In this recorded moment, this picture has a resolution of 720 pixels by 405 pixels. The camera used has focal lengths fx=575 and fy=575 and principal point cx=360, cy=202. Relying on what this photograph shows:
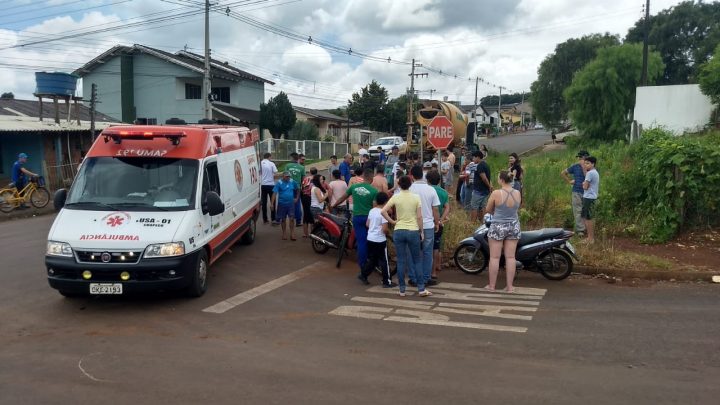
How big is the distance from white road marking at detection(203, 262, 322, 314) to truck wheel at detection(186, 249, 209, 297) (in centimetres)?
37

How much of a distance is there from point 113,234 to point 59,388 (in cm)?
254

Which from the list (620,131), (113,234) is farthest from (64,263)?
(620,131)

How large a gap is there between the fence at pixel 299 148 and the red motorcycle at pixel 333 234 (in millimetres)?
25762

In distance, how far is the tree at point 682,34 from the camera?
60312mm

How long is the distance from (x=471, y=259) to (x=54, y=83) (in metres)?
21.4

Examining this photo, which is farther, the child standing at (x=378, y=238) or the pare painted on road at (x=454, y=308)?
the child standing at (x=378, y=238)

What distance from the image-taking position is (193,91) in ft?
131

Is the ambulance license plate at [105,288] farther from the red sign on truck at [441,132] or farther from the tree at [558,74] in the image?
the tree at [558,74]

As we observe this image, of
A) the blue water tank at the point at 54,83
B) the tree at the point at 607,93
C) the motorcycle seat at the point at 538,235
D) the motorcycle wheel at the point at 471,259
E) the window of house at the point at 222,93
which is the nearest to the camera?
the motorcycle seat at the point at 538,235

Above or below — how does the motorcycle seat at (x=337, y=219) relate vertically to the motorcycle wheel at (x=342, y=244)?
above

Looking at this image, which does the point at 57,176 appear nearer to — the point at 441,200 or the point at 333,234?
the point at 333,234

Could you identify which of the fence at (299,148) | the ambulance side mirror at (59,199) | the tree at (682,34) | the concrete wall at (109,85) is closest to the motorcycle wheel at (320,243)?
the ambulance side mirror at (59,199)

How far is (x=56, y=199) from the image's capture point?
8.02m

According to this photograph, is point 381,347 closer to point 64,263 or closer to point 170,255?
point 170,255
